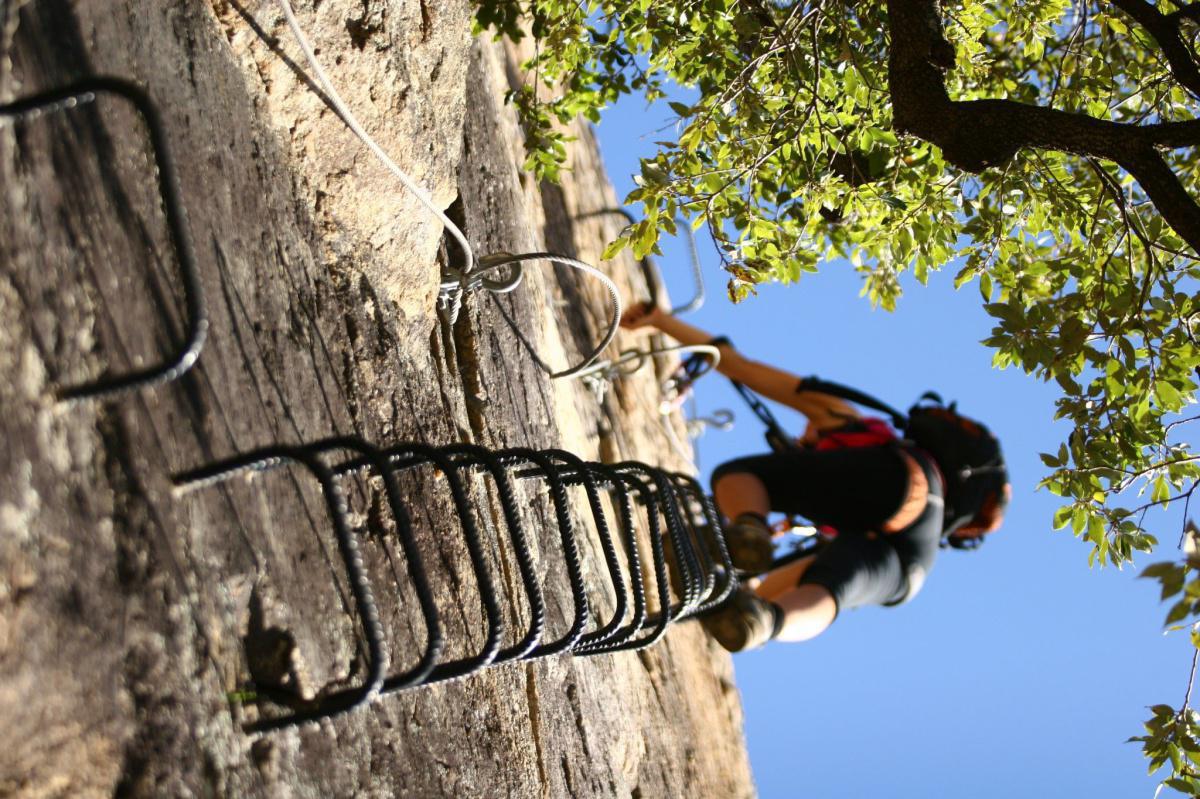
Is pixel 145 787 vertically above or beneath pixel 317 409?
beneath

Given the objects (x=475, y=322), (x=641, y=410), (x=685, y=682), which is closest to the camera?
(x=475, y=322)

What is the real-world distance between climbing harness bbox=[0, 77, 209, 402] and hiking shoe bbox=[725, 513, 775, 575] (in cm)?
346

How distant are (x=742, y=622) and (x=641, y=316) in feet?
7.93

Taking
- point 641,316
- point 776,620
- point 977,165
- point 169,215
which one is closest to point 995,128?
point 977,165

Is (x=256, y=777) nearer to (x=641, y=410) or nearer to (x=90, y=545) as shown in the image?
(x=90, y=545)

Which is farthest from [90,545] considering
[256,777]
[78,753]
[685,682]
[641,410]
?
[641,410]

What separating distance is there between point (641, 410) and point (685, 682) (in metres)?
1.62

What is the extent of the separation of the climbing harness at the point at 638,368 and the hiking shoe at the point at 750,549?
0.84 meters

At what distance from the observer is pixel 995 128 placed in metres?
2.73

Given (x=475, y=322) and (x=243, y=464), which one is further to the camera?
(x=475, y=322)

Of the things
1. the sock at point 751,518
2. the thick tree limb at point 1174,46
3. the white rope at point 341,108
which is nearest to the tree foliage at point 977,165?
the thick tree limb at point 1174,46

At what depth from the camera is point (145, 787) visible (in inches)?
53.9

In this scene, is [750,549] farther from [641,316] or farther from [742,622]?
[641,316]

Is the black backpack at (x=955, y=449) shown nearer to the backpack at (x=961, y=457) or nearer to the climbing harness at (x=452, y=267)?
the backpack at (x=961, y=457)
